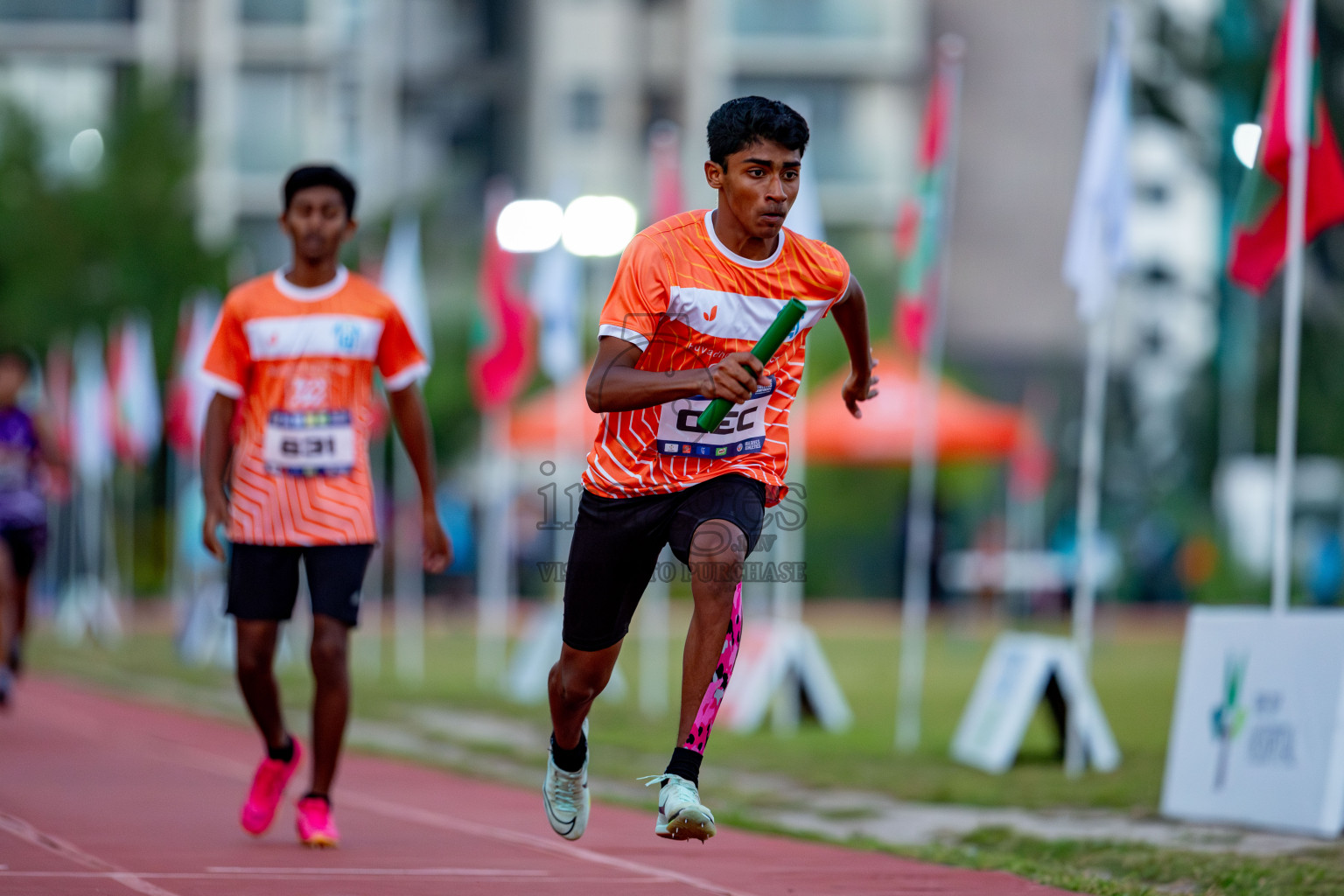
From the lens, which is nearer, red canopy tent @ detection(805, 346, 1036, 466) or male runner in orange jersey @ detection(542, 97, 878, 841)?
male runner in orange jersey @ detection(542, 97, 878, 841)

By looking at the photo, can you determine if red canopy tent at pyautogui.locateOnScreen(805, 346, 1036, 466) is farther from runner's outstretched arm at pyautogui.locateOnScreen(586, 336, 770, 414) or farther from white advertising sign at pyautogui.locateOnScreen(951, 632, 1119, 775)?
runner's outstretched arm at pyautogui.locateOnScreen(586, 336, 770, 414)

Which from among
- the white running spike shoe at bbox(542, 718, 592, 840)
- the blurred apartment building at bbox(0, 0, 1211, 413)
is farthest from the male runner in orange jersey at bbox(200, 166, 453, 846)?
the blurred apartment building at bbox(0, 0, 1211, 413)

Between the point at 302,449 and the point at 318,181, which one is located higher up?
the point at 318,181

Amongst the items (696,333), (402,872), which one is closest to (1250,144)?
(696,333)

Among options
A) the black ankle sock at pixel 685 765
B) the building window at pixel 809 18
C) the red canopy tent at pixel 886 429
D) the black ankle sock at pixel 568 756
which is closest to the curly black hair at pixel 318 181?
the black ankle sock at pixel 568 756

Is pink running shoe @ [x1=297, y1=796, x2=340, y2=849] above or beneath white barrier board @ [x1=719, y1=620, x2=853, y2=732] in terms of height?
above

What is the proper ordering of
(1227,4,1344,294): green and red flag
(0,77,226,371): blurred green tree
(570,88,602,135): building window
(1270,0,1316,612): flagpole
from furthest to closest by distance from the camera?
(570,88,602,135): building window
(0,77,226,371): blurred green tree
(1227,4,1344,294): green and red flag
(1270,0,1316,612): flagpole

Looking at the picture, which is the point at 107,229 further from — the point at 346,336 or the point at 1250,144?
the point at 346,336

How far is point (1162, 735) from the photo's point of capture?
1399 cm

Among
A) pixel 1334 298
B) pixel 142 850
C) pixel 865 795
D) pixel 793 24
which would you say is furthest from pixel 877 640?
pixel 793 24

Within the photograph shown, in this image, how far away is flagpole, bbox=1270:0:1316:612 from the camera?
31.7ft

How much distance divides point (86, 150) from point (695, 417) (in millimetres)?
36781

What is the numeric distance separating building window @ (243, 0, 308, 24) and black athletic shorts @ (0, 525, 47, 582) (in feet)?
128

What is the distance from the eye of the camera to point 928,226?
552 inches
